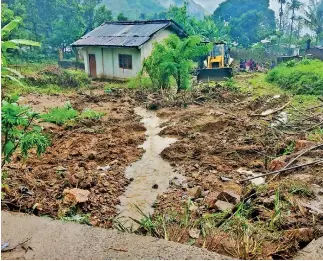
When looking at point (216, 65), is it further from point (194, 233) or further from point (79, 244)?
point (79, 244)

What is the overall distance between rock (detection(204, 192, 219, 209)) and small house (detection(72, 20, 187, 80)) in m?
15.5

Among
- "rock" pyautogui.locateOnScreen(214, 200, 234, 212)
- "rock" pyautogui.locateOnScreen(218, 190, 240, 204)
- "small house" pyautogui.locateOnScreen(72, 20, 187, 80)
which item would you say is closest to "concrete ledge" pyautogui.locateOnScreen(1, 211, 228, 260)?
"rock" pyautogui.locateOnScreen(214, 200, 234, 212)

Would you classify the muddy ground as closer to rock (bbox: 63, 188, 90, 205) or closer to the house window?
rock (bbox: 63, 188, 90, 205)

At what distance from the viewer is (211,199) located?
589 cm

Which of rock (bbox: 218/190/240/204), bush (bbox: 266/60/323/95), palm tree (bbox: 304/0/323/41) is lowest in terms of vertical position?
rock (bbox: 218/190/240/204)

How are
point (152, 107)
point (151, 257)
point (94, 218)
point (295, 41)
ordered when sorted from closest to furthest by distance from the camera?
point (151, 257) → point (94, 218) → point (152, 107) → point (295, 41)

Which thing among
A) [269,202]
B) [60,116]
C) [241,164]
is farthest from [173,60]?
[269,202]

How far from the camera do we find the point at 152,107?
14.4 meters

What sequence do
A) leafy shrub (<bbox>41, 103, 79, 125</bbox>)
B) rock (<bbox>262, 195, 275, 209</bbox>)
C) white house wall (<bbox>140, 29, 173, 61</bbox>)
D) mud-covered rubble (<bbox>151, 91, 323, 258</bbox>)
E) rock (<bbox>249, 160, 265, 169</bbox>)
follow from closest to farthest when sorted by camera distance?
mud-covered rubble (<bbox>151, 91, 323, 258</bbox>) → rock (<bbox>262, 195, 275, 209</bbox>) → rock (<bbox>249, 160, 265, 169</bbox>) → leafy shrub (<bbox>41, 103, 79, 125</bbox>) → white house wall (<bbox>140, 29, 173, 61</bbox>)

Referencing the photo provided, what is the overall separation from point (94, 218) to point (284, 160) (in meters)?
4.02

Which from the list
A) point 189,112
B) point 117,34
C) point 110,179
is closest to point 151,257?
point 110,179

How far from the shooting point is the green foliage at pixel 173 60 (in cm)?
1638

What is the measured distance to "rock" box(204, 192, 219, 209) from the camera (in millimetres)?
5750

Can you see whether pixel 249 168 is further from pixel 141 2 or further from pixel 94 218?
pixel 141 2
